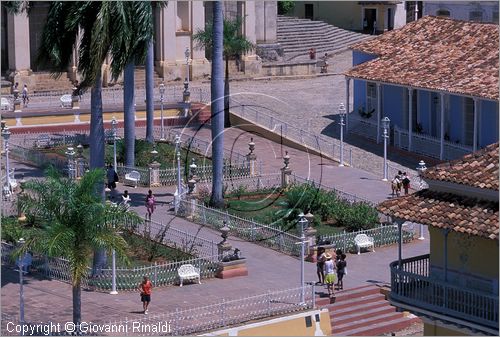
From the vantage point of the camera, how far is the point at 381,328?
3769cm

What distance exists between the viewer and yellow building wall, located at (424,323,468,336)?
29.0 metres

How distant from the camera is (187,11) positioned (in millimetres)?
68188

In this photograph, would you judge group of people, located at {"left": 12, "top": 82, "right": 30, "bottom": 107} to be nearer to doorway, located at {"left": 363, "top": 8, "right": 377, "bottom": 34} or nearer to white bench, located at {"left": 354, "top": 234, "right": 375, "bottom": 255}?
white bench, located at {"left": 354, "top": 234, "right": 375, "bottom": 255}

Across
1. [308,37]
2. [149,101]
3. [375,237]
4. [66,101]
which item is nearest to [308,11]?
[308,37]

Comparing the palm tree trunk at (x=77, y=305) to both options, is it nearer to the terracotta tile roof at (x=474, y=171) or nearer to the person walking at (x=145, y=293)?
the person walking at (x=145, y=293)

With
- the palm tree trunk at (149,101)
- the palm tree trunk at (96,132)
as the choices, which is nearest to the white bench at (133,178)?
the palm tree trunk at (149,101)

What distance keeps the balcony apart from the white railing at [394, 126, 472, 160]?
923 inches

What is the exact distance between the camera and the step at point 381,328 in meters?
37.3

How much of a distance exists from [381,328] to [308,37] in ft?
135

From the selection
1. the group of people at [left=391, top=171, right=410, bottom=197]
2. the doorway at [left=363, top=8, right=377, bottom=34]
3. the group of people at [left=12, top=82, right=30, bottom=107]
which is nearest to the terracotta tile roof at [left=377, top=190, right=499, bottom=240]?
the group of people at [left=391, top=171, right=410, bottom=197]

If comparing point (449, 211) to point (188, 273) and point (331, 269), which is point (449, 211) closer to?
point (331, 269)

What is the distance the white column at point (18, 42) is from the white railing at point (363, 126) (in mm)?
14541

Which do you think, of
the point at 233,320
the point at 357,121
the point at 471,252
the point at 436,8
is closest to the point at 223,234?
the point at 233,320

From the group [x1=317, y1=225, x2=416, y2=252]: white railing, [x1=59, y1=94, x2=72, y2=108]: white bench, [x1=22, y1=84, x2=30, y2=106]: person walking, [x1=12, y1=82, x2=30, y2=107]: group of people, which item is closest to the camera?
[x1=317, y1=225, x2=416, y2=252]: white railing
